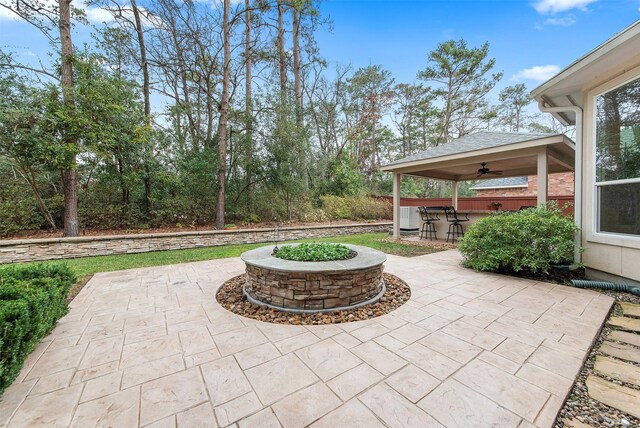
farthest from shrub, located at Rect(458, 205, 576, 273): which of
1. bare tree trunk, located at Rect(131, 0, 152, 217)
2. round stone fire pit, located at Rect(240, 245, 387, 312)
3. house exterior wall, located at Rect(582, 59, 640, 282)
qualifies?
bare tree trunk, located at Rect(131, 0, 152, 217)

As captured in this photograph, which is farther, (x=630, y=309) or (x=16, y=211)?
(x=16, y=211)

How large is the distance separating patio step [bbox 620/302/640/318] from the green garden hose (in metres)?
0.42

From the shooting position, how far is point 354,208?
11.7 meters

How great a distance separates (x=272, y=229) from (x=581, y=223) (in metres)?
7.40

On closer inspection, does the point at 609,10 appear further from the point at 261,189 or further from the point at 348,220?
the point at 261,189

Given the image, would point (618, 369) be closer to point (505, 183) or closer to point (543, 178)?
point (543, 178)

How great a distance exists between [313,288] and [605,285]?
4131 millimetres

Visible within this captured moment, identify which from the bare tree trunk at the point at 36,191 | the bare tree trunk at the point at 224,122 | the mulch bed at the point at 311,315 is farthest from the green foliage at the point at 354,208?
the bare tree trunk at the point at 36,191

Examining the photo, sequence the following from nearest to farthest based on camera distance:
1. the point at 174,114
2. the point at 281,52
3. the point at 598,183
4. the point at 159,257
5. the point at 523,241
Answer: the point at 598,183, the point at 523,241, the point at 159,257, the point at 174,114, the point at 281,52

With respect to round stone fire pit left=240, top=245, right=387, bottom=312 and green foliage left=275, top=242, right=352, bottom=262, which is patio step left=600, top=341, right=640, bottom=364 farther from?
green foliage left=275, top=242, right=352, bottom=262

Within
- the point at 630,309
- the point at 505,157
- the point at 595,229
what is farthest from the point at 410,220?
the point at 630,309

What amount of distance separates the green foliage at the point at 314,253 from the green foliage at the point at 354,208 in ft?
24.3

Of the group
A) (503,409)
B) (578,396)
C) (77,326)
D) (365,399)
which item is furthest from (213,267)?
(578,396)

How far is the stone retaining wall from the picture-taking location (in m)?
2.90
